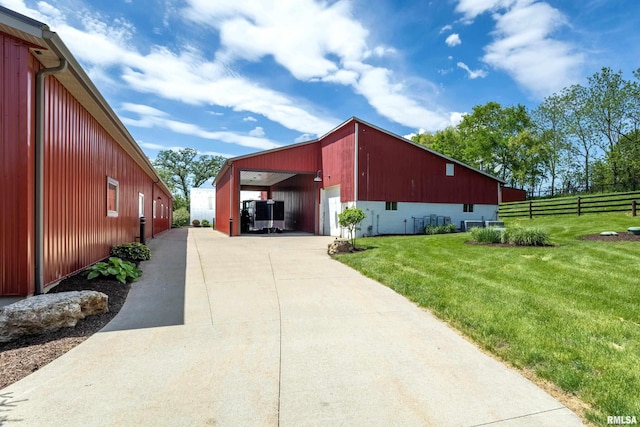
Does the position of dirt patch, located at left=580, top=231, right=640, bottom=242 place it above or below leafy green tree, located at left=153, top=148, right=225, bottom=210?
below

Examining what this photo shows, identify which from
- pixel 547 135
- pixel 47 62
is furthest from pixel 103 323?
→ pixel 547 135

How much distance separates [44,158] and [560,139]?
42.9 metres

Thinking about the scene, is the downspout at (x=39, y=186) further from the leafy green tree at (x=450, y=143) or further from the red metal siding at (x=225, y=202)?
the leafy green tree at (x=450, y=143)

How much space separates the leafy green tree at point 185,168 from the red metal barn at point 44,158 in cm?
4690

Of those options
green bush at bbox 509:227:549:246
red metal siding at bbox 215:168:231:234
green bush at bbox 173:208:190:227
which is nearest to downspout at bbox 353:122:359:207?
red metal siding at bbox 215:168:231:234

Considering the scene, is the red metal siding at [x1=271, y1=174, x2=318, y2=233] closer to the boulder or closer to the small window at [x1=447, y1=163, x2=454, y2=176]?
the small window at [x1=447, y1=163, x2=454, y2=176]

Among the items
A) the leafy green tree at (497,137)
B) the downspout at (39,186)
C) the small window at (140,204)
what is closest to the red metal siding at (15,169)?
the downspout at (39,186)

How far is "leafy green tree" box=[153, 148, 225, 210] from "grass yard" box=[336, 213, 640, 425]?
48.8m

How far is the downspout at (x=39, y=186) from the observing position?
4.61 metres

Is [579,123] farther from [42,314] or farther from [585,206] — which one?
[42,314]

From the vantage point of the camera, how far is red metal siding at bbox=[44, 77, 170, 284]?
5102mm

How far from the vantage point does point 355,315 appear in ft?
14.8

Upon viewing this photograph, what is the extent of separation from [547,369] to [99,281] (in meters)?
6.48

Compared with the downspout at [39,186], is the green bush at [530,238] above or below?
below
